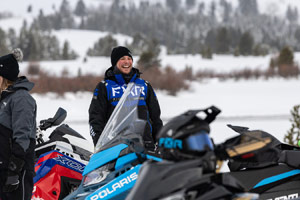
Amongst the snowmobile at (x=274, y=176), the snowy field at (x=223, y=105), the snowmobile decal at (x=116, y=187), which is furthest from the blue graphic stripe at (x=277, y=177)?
the snowy field at (x=223, y=105)

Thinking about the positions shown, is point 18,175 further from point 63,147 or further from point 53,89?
point 53,89

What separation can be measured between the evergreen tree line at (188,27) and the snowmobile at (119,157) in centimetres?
8289

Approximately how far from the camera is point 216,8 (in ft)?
637

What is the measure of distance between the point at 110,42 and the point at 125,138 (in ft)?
248

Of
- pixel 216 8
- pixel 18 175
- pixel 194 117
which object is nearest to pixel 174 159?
pixel 194 117

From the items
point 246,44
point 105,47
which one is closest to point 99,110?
point 105,47

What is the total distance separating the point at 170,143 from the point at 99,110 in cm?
195

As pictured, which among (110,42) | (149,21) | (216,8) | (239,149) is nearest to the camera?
(239,149)

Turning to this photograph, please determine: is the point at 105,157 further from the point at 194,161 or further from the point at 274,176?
the point at 274,176

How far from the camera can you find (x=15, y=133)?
2873 millimetres

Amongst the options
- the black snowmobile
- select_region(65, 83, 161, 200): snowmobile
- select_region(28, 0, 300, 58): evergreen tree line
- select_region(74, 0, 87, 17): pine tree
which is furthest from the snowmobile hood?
select_region(74, 0, 87, 17): pine tree

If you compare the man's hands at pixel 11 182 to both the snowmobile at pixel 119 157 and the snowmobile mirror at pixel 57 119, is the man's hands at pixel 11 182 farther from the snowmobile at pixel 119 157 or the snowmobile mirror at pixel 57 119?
the snowmobile mirror at pixel 57 119

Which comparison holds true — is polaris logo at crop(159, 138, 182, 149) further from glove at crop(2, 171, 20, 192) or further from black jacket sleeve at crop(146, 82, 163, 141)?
black jacket sleeve at crop(146, 82, 163, 141)

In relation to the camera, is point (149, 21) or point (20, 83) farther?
point (149, 21)
